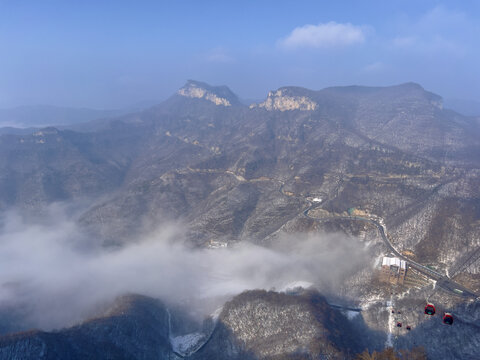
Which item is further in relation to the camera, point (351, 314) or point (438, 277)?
point (438, 277)

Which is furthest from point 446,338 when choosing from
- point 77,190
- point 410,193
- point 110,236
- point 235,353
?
point 77,190

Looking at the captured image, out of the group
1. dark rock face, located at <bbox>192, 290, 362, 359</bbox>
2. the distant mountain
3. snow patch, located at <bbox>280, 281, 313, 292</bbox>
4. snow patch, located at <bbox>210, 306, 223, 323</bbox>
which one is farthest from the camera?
snow patch, located at <bbox>280, 281, 313, 292</bbox>

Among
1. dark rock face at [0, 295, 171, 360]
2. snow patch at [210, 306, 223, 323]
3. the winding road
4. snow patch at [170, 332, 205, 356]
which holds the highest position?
the winding road

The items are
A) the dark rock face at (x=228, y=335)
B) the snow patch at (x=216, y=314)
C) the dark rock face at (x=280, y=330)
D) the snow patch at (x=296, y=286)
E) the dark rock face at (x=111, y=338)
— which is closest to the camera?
the dark rock face at (x=111, y=338)

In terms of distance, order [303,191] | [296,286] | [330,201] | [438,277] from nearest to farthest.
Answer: [438,277], [296,286], [330,201], [303,191]

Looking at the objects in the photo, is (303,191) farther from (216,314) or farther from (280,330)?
(280,330)

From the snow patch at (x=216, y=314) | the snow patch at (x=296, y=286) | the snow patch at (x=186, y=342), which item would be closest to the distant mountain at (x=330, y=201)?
the snow patch at (x=216, y=314)

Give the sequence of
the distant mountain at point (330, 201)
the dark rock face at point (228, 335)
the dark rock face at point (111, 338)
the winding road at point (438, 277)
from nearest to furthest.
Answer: the dark rock face at point (111, 338), the dark rock face at point (228, 335), the winding road at point (438, 277), the distant mountain at point (330, 201)

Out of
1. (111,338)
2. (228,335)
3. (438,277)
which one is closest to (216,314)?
(228,335)

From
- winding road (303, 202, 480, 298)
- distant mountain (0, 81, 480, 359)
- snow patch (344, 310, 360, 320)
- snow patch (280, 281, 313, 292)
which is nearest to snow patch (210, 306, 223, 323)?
distant mountain (0, 81, 480, 359)

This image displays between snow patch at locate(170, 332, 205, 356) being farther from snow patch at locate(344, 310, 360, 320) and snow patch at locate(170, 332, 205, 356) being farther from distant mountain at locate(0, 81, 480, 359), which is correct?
snow patch at locate(344, 310, 360, 320)

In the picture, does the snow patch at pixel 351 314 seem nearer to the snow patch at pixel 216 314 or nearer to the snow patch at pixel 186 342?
the snow patch at pixel 216 314

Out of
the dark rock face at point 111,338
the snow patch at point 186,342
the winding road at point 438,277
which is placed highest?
the winding road at point 438,277
